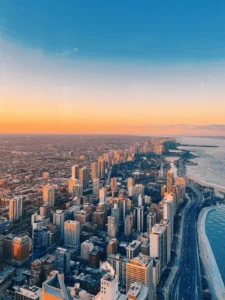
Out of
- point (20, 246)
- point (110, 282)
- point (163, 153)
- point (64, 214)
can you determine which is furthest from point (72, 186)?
point (163, 153)

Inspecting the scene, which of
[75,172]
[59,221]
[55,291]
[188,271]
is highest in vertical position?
[55,291]

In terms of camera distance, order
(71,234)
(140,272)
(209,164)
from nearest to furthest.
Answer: (140,272), (71,234), (209,164)

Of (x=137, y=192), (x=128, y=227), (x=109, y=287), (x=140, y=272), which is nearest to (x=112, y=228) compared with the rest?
(x=128, y=227)

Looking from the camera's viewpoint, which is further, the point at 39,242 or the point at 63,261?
the point at 39,242

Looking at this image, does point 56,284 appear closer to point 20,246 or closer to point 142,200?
point 20,246

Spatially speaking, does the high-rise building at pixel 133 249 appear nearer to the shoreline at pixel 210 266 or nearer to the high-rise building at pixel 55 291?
the shoreline at pixel 210 266

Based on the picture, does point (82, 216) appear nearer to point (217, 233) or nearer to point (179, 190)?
point (217, 233)

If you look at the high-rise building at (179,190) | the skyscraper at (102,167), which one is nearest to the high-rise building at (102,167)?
the skyscraper at (102,167)
